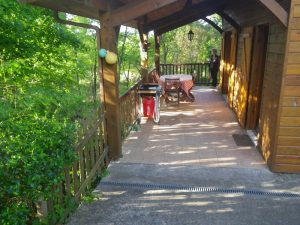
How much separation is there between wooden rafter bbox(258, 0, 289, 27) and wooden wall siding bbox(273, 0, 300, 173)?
67 millimetres

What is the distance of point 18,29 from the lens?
11.2 feet

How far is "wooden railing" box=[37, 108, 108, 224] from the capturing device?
2.78 m

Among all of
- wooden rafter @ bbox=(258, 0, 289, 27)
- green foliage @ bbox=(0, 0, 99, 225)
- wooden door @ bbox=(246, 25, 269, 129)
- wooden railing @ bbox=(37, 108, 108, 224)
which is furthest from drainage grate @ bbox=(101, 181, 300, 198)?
wooden door @ bbox=(246, 25, 269, 129)

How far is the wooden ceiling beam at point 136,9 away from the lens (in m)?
3.58

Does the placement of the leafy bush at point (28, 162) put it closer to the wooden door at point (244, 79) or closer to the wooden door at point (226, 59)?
the wooden door at point (244, 79)

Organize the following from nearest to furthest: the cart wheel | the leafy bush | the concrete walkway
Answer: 1. the leafy bush
2. the concrete walkway
3. the cart wheel

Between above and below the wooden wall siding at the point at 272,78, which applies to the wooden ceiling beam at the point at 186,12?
above

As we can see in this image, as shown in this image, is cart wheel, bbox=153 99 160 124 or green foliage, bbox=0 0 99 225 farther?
cart wheel, bbox=153 99 160 124

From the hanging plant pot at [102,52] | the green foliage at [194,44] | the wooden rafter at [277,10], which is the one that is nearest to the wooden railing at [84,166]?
the hanging plant pot at [102,52]

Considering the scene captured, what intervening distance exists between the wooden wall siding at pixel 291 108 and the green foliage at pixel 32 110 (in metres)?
2.73

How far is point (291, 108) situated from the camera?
12.2 feet

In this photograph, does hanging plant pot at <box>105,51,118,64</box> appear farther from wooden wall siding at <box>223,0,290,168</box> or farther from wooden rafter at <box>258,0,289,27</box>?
wooden wall siding at <box>223,0,290,168</box>

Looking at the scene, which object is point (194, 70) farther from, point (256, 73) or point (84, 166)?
point (84, 166)

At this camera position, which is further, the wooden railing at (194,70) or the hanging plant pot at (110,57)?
the wooden railing at (194,70)
